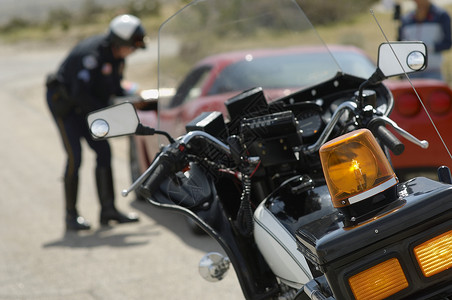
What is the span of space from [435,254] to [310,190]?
74 centimetres

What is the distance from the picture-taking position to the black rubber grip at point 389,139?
7.91 ft

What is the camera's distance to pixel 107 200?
6.95 metres

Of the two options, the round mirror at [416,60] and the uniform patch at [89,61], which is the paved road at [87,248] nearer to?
the uniform patch at [89,61]

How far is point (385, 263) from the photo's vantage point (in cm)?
209

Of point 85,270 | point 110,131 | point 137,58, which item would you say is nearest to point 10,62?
point 137,58

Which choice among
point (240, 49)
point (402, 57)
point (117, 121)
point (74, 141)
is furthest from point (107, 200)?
point (402, 57)

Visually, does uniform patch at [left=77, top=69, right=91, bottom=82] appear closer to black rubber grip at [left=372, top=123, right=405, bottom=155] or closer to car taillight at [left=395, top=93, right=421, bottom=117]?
car taillight at [left=395, top=93, right=421, bottom=117]

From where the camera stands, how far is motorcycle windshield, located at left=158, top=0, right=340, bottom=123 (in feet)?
11.9

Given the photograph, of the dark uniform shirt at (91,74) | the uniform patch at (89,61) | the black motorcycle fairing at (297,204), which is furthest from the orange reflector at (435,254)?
the uniform patch at (89,61)

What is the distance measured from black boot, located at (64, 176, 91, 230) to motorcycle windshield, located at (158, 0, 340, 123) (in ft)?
8.10

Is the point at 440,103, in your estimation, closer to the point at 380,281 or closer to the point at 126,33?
the point at 126,33

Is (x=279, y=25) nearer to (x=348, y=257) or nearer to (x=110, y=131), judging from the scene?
(x=110, y=131)

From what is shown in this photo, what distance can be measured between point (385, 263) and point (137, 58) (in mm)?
26169

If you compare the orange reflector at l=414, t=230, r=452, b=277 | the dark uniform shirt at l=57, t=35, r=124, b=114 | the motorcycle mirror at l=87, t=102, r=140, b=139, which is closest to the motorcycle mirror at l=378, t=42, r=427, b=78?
the orange reflector at l=414, t=230, r=452, b=277
